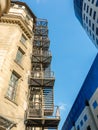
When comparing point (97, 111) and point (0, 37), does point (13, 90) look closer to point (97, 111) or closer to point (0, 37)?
point (0, 37)

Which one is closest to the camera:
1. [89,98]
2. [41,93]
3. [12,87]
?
[12,87]

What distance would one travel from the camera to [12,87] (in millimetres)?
16484

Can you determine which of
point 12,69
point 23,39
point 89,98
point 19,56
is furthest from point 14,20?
point 89,98

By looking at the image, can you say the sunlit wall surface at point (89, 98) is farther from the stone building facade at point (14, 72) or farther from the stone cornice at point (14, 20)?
the stone cornice at point (14, 20)

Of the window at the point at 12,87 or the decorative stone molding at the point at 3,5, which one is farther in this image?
the window at the point at 12,87

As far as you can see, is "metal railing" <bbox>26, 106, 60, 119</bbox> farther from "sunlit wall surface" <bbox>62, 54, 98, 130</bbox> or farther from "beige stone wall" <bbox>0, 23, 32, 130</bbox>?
"sunlit wall surface" <bbox>62, 54, 98, 130</bbox>

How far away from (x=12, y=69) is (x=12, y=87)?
68.1 inches

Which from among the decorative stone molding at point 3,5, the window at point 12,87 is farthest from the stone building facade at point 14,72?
the decorative stone molding at point 3,5

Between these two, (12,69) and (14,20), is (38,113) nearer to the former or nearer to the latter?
(12,69)

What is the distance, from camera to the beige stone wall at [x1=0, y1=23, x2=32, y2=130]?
14.3 meters

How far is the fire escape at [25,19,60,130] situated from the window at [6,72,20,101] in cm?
186

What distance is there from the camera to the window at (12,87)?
15696mm

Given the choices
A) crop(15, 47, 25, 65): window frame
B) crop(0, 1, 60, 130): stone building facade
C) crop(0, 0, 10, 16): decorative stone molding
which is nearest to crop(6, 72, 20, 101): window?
crop(0, 1, 60, 130): stone building facade

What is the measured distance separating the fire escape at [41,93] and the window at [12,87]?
1855 mm
